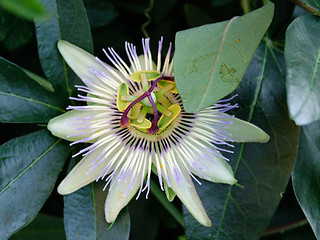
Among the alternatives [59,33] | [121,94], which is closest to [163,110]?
[121,94]

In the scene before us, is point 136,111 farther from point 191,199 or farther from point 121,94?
point 191,199

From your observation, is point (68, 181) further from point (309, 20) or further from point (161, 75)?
point (309, 20)

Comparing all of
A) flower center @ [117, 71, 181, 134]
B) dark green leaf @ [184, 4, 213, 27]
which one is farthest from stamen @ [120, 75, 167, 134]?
dark green leaf @ [184, 4, 213, 27]

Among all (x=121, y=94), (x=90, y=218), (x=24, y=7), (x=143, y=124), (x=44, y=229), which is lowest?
(x=44, y=229)

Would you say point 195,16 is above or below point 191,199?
above

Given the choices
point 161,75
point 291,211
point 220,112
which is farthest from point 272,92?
point 291,211

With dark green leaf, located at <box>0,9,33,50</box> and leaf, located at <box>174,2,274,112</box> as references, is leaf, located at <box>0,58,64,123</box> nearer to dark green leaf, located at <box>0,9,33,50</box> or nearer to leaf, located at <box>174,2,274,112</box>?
dark green leaf, located at <box>0,9,33,50</box>
